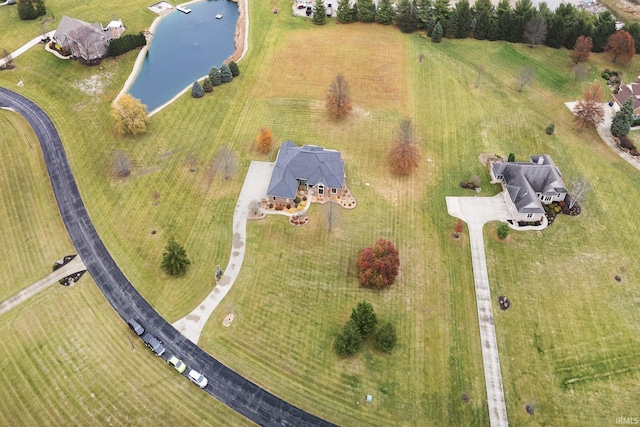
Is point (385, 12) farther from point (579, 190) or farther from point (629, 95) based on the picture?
point (579, 190)

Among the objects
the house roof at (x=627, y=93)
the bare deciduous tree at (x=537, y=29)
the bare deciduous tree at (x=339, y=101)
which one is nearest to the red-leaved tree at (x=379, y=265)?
the bare deciduous tree at (x=339, y=101)

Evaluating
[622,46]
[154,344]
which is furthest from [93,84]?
[622,46]

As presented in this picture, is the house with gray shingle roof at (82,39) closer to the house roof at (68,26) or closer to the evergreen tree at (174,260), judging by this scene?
the house roof at (68,26)

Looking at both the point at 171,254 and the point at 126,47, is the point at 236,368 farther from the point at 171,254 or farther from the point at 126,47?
the point at 126,47

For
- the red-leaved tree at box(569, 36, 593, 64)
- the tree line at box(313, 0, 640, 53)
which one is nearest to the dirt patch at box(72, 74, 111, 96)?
the tree line at box(313, 0, 640, 53)

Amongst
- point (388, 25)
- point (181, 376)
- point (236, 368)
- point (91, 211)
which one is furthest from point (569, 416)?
point (388, 25)

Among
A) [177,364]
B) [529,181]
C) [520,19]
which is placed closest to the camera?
[177,364]

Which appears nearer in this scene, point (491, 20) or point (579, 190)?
point (579, 190)

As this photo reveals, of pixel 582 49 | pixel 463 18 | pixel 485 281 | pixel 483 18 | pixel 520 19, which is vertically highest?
pixel 520 19

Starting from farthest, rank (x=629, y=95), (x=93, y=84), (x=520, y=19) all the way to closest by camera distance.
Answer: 1. (x=520, y=19)
2. (x=93, y=84)
3. (x=629, y=95)
